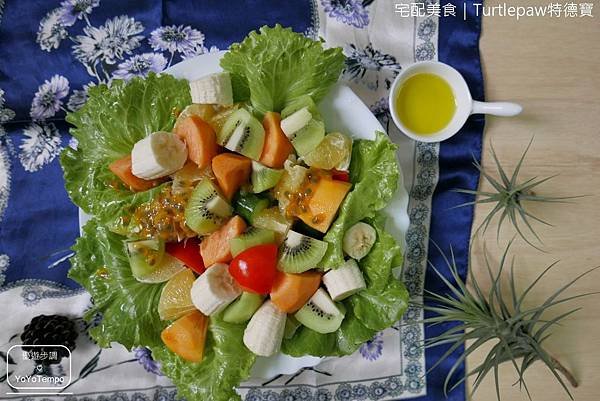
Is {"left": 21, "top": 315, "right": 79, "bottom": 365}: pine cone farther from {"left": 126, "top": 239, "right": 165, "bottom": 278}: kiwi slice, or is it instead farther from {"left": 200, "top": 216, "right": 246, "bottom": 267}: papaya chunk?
{"left": 200, "top": 216, "right": 246, "bottom": 267}: papaya chunk

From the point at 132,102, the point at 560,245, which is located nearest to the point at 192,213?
the point at 132,102

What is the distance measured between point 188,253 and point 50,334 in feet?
1.63

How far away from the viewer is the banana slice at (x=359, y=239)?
139 centimetres

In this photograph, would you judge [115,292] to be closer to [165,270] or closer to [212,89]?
[165,270]

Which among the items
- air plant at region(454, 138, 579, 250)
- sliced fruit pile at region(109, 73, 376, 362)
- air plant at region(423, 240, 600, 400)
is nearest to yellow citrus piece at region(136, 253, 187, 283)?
sliced fruit pile at region(109, 73, 376, 362)

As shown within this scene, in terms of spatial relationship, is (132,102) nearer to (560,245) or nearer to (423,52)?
(423,52)

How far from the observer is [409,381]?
1613 millimetres

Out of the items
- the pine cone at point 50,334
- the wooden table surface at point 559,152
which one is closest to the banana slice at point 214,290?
the pine cone at point 50,334

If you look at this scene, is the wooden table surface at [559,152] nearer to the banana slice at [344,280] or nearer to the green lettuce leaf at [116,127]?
the banana slice at [344,280]

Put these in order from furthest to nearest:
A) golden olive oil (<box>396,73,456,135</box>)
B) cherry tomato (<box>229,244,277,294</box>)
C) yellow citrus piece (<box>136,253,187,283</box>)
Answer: golden olive oil (<box>396,73,456,135</box>)
yellow citrus piece (<box>136,253,187,283</box>)
cherry tomato (<box>229,244,277,294</box>)

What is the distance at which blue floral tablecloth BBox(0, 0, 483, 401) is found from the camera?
1599mm

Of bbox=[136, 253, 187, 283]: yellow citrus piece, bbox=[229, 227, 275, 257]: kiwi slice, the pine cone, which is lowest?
the pine cone

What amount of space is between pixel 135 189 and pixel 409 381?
36.9 inches

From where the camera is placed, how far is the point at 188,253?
56.6 inches
